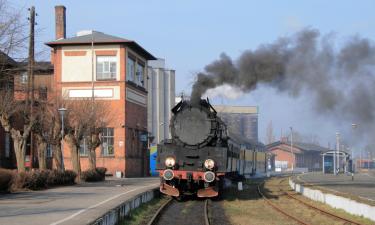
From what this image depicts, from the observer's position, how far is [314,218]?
717 inches

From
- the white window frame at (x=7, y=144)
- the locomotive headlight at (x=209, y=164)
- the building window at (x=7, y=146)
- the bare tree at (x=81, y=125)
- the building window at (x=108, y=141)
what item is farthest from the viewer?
the building window at (x=108, y=141)

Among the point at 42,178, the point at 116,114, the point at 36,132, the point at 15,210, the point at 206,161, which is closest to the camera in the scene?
the point at 15,210

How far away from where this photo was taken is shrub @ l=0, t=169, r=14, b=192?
23328mm

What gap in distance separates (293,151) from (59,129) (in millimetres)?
80533

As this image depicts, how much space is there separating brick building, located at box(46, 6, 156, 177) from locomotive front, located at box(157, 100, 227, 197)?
2806cm

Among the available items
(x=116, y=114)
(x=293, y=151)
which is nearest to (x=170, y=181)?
(x=116, y=114)

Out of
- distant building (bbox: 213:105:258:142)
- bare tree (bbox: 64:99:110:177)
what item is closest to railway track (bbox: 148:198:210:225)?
bare tree (bbox: 64:99:110:177)

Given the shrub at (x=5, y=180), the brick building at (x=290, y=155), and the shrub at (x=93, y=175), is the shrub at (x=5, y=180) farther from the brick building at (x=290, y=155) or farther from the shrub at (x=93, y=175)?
the brick building at (x=290, y=155)

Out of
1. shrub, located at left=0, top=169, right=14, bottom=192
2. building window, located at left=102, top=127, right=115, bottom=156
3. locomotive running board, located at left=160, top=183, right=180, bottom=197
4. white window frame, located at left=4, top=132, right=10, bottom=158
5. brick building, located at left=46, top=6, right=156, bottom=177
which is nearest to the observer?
locomotive running board, located at left=160, top=183, right=180, bottom=197

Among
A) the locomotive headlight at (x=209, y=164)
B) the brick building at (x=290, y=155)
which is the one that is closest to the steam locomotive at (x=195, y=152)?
the locomotive headlight at (x=209, y=164)

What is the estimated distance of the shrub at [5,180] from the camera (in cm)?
2333

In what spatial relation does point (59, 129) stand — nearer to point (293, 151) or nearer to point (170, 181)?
point (170, 181)

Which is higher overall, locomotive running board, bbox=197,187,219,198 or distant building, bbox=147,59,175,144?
distant building, bbox=147,59,175,144

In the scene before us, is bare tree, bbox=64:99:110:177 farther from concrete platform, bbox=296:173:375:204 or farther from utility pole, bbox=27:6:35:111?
concrete platform, bbox=296:173:375:204
